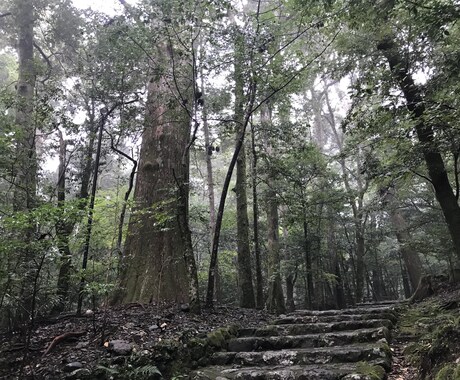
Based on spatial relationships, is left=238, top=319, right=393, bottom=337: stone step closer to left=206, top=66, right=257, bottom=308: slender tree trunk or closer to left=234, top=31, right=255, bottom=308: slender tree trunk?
left=206, top=66, right=257, bottom=308: slender tree trunk

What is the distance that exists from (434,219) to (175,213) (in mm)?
10493

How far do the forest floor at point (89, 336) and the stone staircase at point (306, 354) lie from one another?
0.58 metres

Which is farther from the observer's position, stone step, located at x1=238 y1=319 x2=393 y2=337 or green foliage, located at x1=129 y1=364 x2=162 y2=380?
stone step, located at x1=238 y1=319 x2=393 y2=337

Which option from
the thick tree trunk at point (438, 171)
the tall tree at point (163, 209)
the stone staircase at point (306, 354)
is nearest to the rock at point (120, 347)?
the stone staircase at point (306, 354)

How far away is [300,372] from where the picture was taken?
12.0ft

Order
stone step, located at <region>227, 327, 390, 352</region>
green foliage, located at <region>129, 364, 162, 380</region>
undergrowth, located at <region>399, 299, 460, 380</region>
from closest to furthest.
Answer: undergrowth, located at <region>399, 299, 460, 380</region>
green foliage, located at <region>129, 364, 162, 380</region>
stone step, located at <region>227, 327, 390, 352</region>

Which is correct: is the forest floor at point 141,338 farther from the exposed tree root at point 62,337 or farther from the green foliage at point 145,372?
the green foliage at point 145,372

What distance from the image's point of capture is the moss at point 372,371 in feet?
10.5

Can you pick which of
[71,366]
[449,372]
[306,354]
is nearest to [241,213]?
[306,354]

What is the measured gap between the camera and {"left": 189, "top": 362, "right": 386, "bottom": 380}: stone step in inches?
131

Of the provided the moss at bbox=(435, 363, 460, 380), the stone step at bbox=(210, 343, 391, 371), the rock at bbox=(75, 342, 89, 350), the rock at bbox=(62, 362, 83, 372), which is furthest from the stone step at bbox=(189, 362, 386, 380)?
the rock at bbox=(75, 342, 89, 350)

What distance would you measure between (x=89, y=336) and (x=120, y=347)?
2.66 ft

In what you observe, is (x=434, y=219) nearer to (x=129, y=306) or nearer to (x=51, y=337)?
(x=129, y=306)

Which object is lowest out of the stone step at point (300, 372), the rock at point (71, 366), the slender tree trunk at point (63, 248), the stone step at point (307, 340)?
the stone step at point (300, 372)
